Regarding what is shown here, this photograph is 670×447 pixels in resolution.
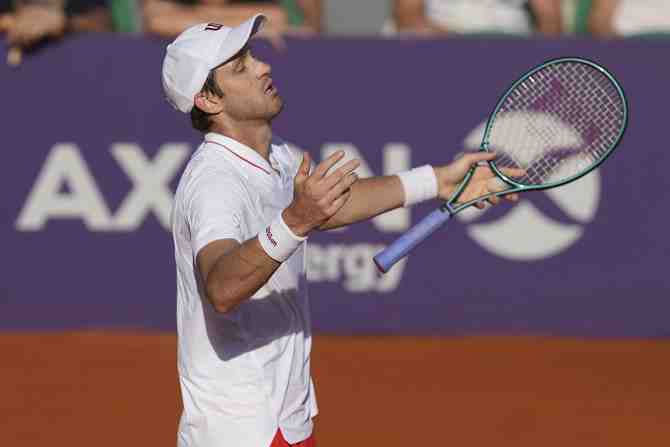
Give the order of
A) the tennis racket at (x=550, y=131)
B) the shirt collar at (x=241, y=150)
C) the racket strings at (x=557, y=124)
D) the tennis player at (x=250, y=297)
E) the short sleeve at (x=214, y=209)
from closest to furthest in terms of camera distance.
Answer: the short sleeve at (x=214, y=209), the tennis player at (x=250, y=297), the shirt collar at (x=241, y=150), the tennis racket at (x=550, y=131), the racket strings at (x=557, y=124)

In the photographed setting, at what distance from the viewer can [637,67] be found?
22.5 ft

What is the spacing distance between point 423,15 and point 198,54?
4021mm

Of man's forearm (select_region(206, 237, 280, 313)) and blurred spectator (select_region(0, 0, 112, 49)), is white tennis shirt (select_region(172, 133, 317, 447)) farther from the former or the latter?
blurred spectator (select_region(0, 0, 112, 49))

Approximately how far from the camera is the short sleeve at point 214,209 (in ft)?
10.3

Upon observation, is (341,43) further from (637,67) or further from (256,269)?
(256,269)

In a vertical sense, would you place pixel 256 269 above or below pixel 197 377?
above

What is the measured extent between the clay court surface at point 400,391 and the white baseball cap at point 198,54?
2.31 metres

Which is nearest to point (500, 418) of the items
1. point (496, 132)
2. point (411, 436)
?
point (411, 436)

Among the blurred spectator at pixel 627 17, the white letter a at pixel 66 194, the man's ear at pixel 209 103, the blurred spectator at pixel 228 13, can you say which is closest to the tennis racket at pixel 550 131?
the man's ear at pixel 209 103

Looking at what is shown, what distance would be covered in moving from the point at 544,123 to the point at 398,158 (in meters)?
1.07

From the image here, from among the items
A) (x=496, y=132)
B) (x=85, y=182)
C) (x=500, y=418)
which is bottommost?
(x=500, y=418)

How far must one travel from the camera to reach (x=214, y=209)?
3.20 metres

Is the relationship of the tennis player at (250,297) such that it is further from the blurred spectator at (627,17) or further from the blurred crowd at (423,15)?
the blurred spectator at (627,17)

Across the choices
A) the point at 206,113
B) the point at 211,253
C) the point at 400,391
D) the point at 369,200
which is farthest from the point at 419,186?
the point at 400,391
